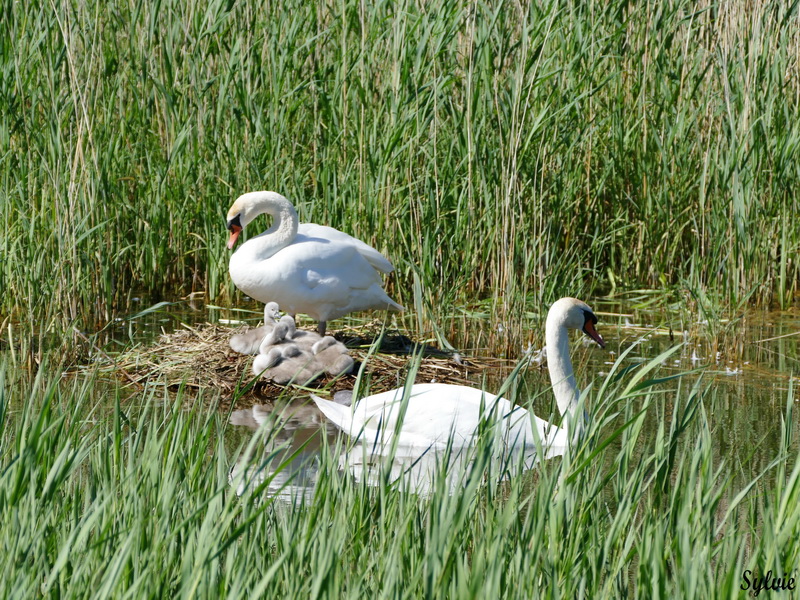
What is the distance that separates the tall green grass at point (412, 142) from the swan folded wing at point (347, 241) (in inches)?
9.3

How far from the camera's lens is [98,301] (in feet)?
22.1

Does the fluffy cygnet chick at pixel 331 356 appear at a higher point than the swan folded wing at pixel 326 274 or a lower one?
lower

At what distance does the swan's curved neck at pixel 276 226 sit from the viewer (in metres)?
6.34

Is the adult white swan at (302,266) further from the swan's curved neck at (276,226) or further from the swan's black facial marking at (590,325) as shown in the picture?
the swan's black facial marking at (590,325)

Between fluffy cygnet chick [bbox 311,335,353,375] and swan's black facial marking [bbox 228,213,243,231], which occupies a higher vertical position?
swan's black facial marking [bbox 228,213,243,231]

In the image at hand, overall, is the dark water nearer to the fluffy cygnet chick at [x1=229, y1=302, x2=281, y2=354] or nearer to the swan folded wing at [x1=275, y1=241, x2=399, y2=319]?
the fluffy cygnet chick at [x1=229, y1=302, x2=281, y2=354]

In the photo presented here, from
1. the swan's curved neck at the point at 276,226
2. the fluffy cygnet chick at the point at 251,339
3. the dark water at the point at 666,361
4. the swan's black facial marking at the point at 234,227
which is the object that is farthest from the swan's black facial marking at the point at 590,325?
the swan's black facial marking at the point at 234,227

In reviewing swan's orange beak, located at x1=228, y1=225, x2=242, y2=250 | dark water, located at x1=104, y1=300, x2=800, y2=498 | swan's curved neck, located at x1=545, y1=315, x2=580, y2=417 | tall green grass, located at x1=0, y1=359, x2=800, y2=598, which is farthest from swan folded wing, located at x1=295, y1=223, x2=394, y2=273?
tall green grass, located at x1=0, y1=359, x2=800, y2=598

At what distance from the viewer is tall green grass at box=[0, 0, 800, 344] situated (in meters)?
6.34

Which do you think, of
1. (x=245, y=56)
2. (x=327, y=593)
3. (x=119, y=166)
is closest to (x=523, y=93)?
(x=245, y=56)

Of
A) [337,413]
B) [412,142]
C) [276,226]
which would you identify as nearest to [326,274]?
[276,226]

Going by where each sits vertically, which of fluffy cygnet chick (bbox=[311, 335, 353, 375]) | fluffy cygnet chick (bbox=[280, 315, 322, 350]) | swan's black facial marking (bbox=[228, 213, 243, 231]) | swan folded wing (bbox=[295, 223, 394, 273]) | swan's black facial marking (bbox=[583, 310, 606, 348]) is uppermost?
swan's black facial marking (bbox=[228, 213, 243, 231])

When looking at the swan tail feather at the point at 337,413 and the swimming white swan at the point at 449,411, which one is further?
the swan tail feather at the point at 337,413

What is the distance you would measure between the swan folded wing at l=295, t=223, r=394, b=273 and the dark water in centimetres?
61
